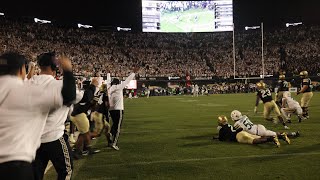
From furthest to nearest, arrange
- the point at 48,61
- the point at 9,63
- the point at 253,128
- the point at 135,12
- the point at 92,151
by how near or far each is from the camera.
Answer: the point at 135,12 < the point at 253,128 < the point at 92,151 < the point at 48,61 < the point at 9,63

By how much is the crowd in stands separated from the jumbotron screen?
16.4ft

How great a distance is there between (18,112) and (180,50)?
183 feet

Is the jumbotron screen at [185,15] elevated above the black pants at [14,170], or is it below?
above

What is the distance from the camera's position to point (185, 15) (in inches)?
2111

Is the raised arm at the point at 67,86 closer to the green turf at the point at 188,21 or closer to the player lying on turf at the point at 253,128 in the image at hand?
the player lying on turf at the point at 253,128

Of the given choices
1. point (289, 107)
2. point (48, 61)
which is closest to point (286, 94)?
point (289, 107)

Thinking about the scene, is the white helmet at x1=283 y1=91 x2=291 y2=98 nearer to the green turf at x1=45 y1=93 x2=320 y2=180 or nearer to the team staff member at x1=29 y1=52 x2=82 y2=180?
the green turf at x1=45 y1=93 x2=320 y2=180

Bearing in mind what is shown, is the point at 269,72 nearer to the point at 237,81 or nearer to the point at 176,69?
the point at 237,81

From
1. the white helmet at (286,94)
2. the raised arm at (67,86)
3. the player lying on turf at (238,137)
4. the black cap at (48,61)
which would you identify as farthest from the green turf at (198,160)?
the raised arm at (67,86)

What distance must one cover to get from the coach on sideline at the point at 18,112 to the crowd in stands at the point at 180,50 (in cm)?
4075

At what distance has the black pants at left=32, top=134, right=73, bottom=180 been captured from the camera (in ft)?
14.0

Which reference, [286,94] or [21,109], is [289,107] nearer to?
[286,94]

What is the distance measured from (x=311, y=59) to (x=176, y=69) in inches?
732

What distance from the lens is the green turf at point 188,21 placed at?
5234 cm
